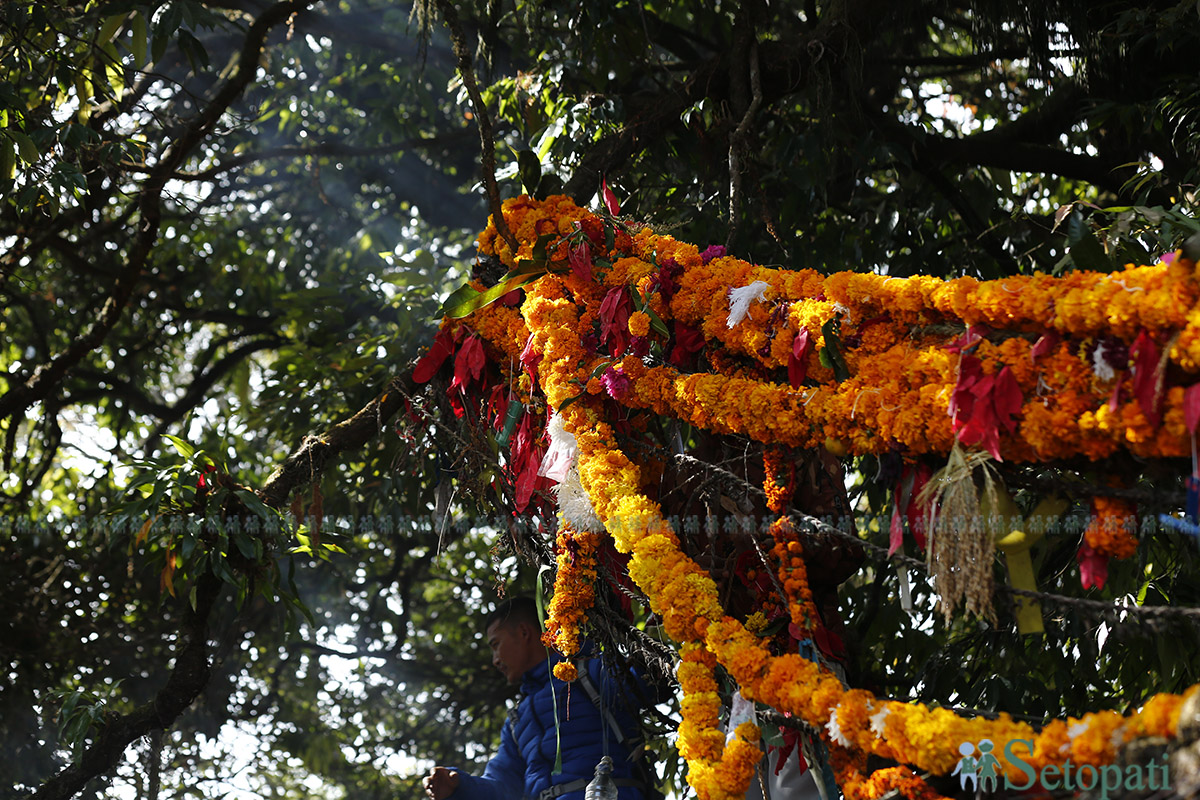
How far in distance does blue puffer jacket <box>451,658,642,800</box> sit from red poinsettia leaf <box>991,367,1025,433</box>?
5.12 ft

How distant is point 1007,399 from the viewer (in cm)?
186

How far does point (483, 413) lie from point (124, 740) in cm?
173

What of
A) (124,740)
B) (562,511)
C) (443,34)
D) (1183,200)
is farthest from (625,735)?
(443,34)

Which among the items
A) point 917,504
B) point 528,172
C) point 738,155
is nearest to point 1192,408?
point 917,504

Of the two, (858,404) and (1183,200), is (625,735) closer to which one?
(858,404)

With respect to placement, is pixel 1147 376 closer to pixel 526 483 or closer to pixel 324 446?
pixel 526 483

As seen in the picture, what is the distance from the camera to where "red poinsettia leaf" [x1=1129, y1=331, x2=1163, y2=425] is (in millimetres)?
1683

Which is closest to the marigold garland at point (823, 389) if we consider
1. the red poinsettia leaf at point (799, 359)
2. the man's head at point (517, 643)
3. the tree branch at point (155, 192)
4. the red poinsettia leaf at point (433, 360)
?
the red poinsettia leaf at point (799, 359)

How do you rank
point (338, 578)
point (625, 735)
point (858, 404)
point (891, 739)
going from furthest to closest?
1. point (338, 578)
2. point (625, 735)
3. point (858, 404)
4. point (891, 739)

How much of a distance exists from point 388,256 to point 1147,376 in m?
3.92

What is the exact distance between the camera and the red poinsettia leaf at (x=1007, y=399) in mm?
1853

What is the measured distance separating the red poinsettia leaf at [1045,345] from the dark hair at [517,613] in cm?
224

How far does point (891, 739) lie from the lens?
1.87 m

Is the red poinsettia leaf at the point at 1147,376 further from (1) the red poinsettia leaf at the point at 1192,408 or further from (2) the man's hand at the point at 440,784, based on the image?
(2) the man's hand at the point at 440,784
